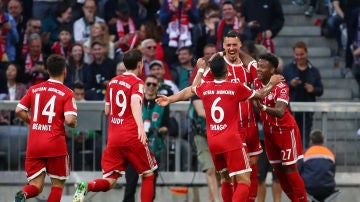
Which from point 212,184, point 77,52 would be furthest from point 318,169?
point 77,52

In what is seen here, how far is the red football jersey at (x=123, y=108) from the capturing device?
57.2ft

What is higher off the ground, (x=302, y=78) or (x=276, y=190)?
(x=302, y=78)

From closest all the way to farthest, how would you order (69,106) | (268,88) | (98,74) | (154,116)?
(69,106)
(268,88)
(154,116)
(98,74)

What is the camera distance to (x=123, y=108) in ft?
57.4

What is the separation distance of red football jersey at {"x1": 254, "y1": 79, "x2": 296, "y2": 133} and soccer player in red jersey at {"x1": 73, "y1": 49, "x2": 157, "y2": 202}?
1.71 meters

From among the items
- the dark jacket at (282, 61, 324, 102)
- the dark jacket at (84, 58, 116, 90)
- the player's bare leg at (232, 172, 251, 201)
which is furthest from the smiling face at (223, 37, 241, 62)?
the dark jacket at (84, 58, 116, 90)

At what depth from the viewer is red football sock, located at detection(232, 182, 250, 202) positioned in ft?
55.5

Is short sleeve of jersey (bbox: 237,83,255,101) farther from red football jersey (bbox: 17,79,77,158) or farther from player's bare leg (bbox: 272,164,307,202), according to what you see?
red football jersey (bbox: 17,79,77,158)

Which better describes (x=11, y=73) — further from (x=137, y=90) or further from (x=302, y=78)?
(x=137, y=90)

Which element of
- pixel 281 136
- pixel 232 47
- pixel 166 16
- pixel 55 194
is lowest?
pixel 55 194

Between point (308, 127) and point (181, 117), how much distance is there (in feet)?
6.88

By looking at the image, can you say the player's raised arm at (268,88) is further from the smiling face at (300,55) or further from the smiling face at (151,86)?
the smiling face at (300,55)

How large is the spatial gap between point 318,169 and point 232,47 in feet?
10.9

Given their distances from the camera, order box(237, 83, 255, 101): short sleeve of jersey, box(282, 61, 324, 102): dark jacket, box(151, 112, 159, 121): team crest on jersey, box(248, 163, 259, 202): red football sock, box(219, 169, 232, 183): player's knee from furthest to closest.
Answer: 1. box(282, 61, 324, 102): dark jacket
2. box(151, 112, 159, 121): team crest on jersey
3. box(248, 163, 259, 202): red football sock
4. box(219, 169, 232, 183): player's knee
5. box(237, 83, 255, 101): short sleeve of jersey
